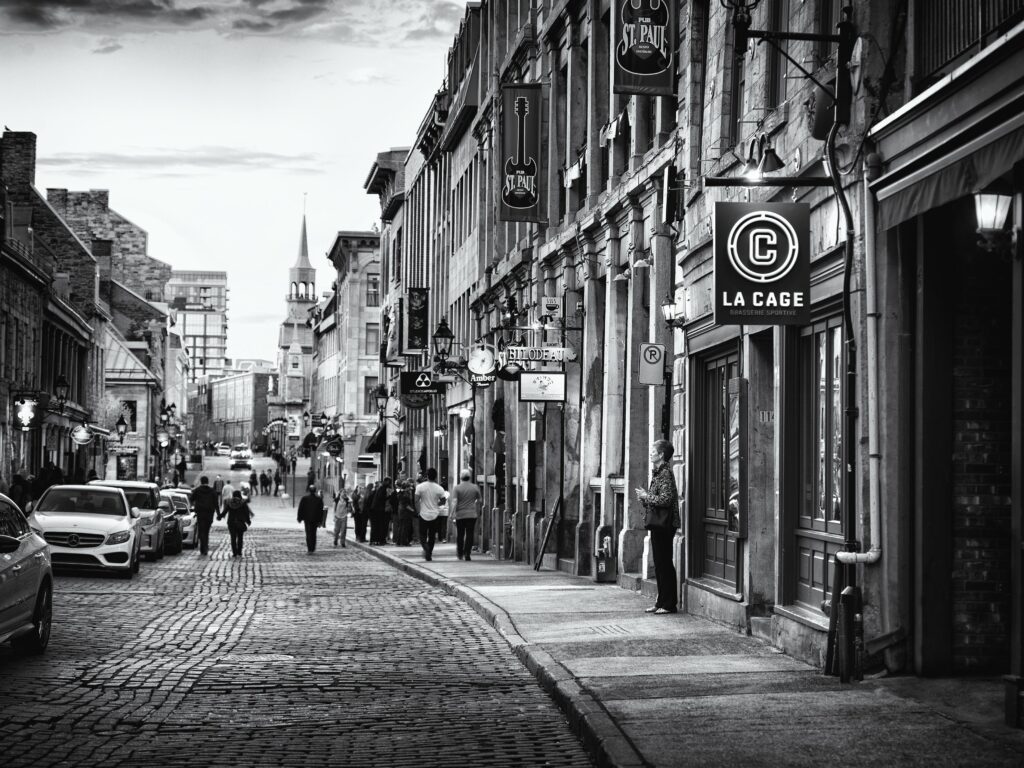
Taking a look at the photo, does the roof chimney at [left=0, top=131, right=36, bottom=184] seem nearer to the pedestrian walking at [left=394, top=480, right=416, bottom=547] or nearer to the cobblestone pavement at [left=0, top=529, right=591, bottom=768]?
the pedestrian walking at [left=394, top=480, right=416, bottom=547]

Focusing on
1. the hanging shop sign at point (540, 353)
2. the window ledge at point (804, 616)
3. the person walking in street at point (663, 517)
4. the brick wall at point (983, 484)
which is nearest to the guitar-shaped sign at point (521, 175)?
the hanging shop sign at point (540, 353)

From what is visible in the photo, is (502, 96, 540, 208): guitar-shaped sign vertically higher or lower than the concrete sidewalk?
higher

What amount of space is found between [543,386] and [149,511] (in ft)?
33.8

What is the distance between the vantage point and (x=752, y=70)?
1530 cm

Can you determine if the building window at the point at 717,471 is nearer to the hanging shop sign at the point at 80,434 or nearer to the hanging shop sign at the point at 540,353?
the hanging shop sign at the point at 540,353

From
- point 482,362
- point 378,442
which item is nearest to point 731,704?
point 482,362

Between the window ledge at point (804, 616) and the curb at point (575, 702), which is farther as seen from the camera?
the window ledge at point (804, 616)

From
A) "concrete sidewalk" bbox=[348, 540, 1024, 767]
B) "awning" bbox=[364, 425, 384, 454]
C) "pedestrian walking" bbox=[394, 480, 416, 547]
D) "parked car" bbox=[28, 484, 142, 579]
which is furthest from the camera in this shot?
"awning" bbox=[364, 425, 384, 454]

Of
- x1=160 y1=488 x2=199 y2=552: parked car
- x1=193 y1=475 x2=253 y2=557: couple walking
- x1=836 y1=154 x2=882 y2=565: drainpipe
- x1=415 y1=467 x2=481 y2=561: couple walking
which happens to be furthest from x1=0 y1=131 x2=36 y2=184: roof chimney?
x1=836 y1=154 x2=882 y2=565: drainpipe

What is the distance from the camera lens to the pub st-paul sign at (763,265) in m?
12.3

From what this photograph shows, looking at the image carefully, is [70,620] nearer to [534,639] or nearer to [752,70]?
[534,639]

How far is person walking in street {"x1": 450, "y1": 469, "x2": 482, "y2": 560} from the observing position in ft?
99.7

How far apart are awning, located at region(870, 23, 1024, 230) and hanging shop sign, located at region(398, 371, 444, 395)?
31.7 metres

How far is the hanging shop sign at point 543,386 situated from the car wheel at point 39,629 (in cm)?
1205
